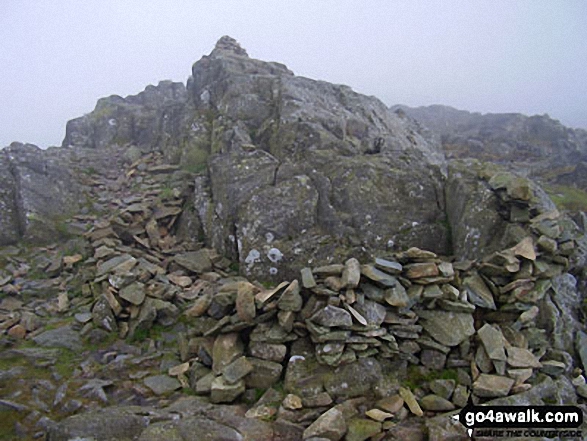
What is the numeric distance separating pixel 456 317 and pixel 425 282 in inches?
38.7

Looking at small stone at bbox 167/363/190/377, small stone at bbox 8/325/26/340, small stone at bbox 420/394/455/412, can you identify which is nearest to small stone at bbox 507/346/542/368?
small stone at bbox 420/394/455/412

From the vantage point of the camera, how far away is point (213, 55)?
25.9 meters

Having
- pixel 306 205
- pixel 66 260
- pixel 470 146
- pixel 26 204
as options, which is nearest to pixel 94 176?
pixel 26 204

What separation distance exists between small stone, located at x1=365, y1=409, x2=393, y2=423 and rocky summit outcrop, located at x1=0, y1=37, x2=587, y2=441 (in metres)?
0.03

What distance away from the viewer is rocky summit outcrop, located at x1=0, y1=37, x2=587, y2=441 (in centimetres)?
747

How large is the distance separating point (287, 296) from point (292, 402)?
2092 mm

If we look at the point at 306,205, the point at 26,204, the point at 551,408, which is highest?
the point at 26,204

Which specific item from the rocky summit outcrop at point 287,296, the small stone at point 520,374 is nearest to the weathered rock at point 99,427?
the rocky summit outcrop at point 287,296

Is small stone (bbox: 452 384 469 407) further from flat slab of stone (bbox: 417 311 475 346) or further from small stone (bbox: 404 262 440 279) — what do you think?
small stone (bbox: 404 262 440 279)

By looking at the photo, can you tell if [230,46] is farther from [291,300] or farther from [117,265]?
[291,300]

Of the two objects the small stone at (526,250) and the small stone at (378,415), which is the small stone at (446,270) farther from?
the small stone at (378,415)

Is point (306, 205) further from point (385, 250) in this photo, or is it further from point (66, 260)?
point (66, 260)

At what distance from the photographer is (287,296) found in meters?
8.37

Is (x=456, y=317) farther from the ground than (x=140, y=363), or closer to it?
farther from the ground
